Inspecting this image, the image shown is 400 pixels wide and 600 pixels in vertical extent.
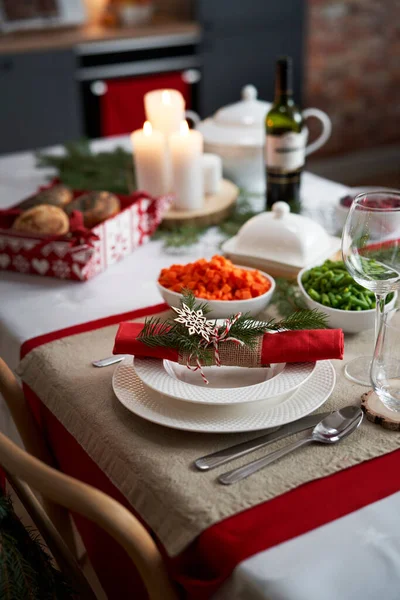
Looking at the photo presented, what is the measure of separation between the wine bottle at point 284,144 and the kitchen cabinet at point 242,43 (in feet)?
7.82

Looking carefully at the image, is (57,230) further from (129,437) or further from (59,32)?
(59,32)

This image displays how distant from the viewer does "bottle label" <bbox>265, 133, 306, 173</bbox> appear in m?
1.54

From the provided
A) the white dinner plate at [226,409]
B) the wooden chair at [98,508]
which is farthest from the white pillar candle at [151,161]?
the wooden chair at [98,508]

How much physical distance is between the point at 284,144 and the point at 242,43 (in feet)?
8.51

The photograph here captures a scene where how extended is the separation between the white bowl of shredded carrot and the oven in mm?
2595

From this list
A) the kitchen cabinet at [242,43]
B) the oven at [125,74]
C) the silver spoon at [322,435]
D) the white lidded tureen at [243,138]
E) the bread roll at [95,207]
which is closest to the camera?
the silver spoon at [322,435]

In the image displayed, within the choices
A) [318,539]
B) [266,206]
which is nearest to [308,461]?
[318,539]

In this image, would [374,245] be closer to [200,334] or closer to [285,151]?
[200,334]

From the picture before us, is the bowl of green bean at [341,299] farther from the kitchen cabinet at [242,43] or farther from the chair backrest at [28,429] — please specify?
the kitchen cabinet at [242,43]

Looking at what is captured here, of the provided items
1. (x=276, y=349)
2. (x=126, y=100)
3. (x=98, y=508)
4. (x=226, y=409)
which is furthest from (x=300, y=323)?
(x=126, y=100)

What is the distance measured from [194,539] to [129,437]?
183 mm

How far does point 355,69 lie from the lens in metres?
4.40

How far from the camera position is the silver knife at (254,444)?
2.74ft

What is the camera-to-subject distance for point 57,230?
1.39m
